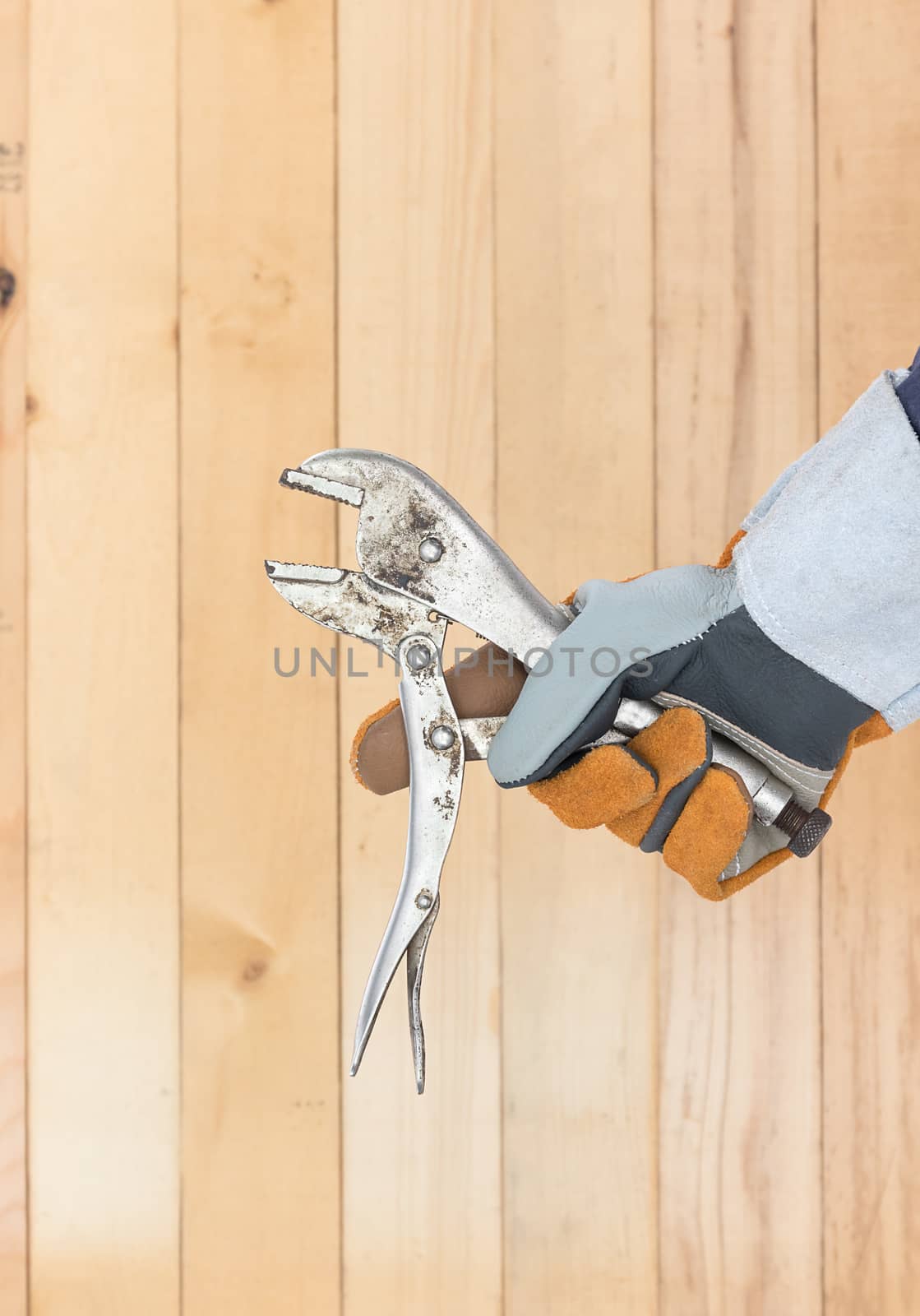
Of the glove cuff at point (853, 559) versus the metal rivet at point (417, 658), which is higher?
the glove cuff at point (853, 559)

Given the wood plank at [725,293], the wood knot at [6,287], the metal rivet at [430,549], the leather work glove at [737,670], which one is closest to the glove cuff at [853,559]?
the leather work glove at [737,670]

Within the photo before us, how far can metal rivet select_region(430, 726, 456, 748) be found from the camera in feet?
1.66

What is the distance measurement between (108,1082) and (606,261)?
0.76 metres

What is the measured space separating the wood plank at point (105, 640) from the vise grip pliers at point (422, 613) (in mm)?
315

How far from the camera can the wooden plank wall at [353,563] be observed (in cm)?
76

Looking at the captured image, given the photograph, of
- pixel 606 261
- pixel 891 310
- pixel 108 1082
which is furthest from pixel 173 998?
pixel 891 310

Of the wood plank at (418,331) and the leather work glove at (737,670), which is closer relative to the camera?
the leather work glove at (737,670)

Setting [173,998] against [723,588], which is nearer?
[723,588]

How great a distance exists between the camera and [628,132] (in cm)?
77

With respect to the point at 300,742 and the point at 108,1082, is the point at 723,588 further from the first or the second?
the point at 108,1082

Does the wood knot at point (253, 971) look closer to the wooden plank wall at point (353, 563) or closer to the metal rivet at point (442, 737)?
the wooden plank wall at point (353, 563)

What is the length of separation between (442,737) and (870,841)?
1.46ft

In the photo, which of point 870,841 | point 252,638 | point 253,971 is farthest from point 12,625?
point 870,841

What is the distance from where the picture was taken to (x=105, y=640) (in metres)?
0.77
